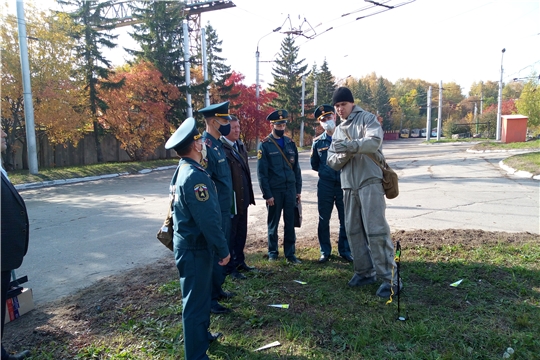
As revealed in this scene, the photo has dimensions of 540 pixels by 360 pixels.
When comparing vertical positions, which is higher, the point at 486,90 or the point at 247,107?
the point at 486,90

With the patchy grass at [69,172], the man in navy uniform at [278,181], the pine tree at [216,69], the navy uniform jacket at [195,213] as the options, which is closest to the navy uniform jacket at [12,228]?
the navy uniform jacket at [195,213]

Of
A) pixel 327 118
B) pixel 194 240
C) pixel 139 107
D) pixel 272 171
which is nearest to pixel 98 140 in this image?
pixel 139 107

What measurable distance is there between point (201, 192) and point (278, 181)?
2.51 m

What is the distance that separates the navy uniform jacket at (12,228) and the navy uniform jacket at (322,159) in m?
3.58

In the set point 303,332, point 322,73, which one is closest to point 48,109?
point 303,332

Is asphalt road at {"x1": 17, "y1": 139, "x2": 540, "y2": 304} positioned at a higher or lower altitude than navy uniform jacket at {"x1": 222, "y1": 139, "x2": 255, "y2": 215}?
lower

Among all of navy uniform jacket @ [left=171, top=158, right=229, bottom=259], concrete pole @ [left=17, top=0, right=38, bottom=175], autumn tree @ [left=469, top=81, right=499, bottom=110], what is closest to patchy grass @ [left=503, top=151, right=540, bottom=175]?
navy uniform jacket @ [left=171, top=158, right=229, bottom=259]

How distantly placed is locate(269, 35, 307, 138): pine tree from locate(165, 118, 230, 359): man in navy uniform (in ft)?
125

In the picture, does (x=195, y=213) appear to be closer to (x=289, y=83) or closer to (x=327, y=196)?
(x=327, y=196)

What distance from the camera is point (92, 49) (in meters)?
21.7

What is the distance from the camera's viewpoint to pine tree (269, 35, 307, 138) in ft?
138

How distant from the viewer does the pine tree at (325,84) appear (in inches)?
2051

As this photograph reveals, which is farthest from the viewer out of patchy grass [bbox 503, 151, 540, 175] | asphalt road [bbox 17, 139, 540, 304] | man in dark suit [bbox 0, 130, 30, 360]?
patchy grass [bbox 503, 151, 540, 175]

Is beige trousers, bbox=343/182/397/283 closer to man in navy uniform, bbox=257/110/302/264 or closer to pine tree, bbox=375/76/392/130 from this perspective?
man in navy uniform, bbox=257/110/302/264
